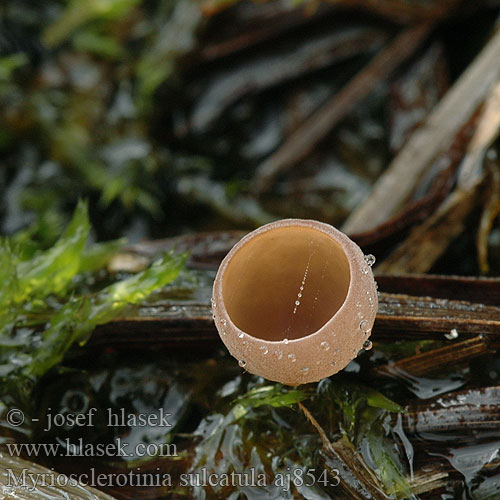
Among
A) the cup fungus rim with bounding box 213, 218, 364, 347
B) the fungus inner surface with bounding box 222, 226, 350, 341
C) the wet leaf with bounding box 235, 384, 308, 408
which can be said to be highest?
the cup fungus rim with bounding box 213, 218, 364, 347

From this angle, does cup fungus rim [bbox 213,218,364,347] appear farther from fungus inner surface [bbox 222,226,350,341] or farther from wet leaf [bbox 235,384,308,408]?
wet leaf [bbox 235,384,308,408]

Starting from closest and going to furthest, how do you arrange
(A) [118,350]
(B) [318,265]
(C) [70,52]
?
(B) [318,265] → (A) [118,350] → (C) [70,52]

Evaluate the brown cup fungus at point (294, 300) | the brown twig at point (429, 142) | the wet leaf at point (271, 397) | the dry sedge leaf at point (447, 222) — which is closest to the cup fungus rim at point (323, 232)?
the brown cup fungus at point (294, 300)

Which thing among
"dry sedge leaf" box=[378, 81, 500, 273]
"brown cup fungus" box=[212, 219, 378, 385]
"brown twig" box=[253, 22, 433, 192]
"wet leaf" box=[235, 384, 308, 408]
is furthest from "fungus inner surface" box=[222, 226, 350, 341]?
"brown twig" box=[253, 22, 433, 192]

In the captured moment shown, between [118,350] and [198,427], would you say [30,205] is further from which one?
[198,427]

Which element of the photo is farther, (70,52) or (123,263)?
(70,52)

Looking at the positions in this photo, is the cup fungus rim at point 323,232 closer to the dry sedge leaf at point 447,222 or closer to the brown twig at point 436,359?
the brown twig at point 436,359

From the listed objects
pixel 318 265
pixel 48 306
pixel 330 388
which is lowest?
pixel 330 388

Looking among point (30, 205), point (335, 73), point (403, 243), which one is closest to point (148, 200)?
point (30, 205)
